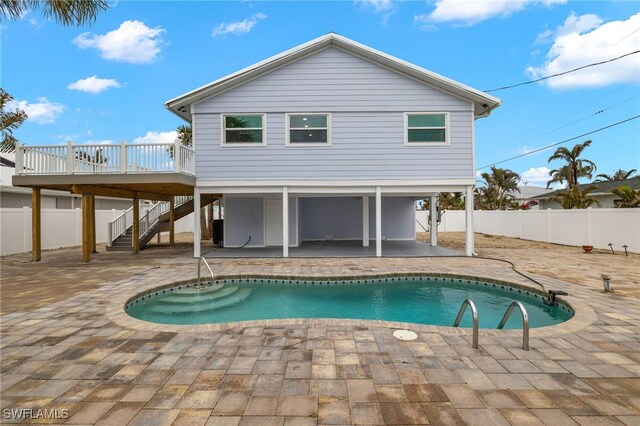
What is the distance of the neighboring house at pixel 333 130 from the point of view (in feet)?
35.3

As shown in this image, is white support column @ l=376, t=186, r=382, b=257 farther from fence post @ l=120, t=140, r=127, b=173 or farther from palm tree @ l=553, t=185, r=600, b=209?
palm tree @ l=553, t=185, r=600, b=209

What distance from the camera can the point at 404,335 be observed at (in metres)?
4.05

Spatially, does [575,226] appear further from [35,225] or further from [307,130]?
[35,225]

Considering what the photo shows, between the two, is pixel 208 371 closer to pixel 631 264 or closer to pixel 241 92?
pixel 241 92

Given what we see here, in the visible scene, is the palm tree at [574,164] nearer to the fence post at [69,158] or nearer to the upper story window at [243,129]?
the upper story window at [243,129]

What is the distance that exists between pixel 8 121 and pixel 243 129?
9.75 metres

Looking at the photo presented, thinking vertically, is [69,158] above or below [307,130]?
below

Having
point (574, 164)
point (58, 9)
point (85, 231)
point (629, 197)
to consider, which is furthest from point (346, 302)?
point (574, 164)

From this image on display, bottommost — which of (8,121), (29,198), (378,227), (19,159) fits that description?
(378,227)

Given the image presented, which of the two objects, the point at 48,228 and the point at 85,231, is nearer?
the point at 85,231

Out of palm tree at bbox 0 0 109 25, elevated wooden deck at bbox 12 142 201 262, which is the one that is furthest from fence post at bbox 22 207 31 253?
palm tree at bbox 0 0 109 25

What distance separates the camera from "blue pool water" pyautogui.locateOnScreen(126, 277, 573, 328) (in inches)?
228

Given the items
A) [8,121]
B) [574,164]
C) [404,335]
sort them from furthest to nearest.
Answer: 1. [574,164]
2. [8,121]
3. [404,335]

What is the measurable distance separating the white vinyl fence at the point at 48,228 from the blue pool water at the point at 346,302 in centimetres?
944
